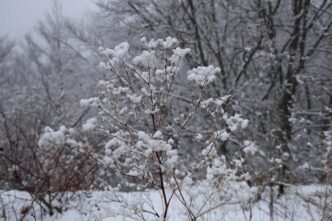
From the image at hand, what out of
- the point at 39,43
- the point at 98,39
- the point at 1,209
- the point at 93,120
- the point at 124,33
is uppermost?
the point at 39,43

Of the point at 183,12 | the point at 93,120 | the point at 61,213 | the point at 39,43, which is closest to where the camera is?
the point at 93,120

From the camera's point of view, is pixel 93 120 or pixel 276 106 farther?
pixel 276 106

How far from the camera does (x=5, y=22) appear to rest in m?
30.7

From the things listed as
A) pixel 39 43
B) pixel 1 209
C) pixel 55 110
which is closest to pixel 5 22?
pixel 39 43

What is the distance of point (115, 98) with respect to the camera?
8.71ft

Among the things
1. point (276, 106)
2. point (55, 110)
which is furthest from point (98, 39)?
point (276, 106)

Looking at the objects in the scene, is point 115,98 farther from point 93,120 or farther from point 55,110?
point 55,110

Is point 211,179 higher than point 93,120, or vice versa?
point 93,120

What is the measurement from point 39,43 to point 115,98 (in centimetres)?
2427

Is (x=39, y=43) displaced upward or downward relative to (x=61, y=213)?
upward

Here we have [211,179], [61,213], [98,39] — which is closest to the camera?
[211,179]

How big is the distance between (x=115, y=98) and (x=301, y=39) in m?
7.23

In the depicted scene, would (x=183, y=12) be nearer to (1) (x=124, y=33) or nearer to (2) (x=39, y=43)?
(1) (x=124, y=33)

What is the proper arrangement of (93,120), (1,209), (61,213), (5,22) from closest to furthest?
(93,120) → (1,209) → (61,213) → (5,22)
